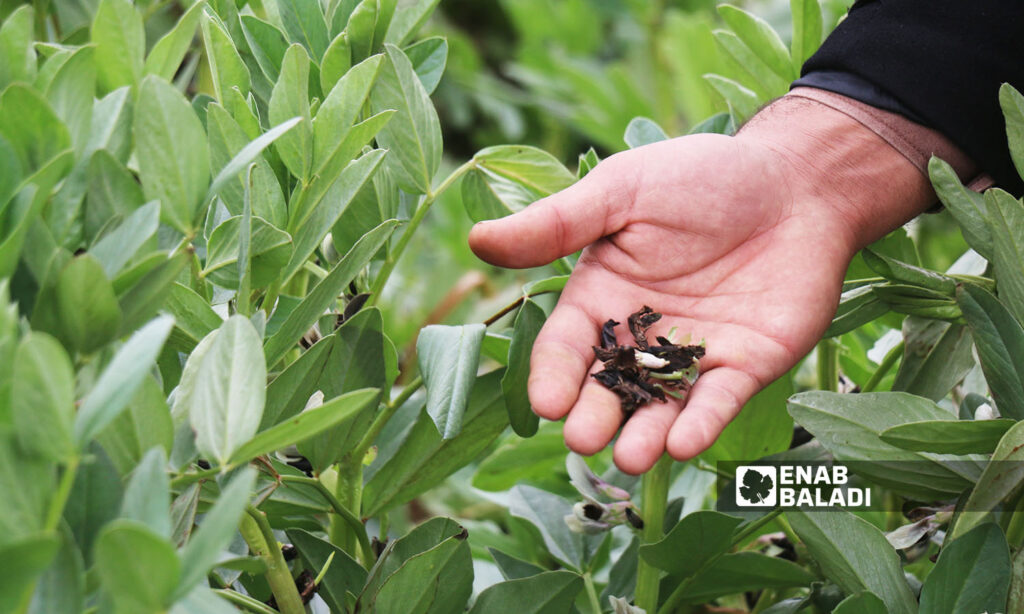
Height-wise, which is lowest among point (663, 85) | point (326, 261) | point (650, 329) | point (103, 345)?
point (663, 85)

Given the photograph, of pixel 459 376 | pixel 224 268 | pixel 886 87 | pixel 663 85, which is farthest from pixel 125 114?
pixel 663 85

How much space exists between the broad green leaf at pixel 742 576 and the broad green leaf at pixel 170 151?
1.37 ft

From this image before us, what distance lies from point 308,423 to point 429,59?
454 millimetres

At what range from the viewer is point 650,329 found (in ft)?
2.62

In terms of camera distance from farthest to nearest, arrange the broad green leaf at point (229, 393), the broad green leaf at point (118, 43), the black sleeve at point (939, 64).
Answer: the black sleeve at point (939, 64), the broad green leaf at point (118, 43), the broad green leaf at point (229, 393)

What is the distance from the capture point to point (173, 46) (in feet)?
1.63

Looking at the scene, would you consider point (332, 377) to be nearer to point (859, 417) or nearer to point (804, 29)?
point (859, 417)

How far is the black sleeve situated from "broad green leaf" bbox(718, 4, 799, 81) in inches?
1.2

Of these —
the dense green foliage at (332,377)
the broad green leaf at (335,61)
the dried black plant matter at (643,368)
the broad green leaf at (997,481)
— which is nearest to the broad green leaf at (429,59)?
the dense green foliage at (332,377)

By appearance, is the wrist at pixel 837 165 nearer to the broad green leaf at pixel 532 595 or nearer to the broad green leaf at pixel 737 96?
the broad green leaf at pixel 737 96

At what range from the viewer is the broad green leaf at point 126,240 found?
0.37m

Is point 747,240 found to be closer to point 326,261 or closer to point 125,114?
point 326,261

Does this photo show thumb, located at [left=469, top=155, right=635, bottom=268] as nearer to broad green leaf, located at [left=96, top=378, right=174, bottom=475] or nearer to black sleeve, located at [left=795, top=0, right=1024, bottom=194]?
black sleeve, located at [left=795, top=0, right=1024, bottom=194]

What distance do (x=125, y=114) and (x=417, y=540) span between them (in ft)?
0.94
